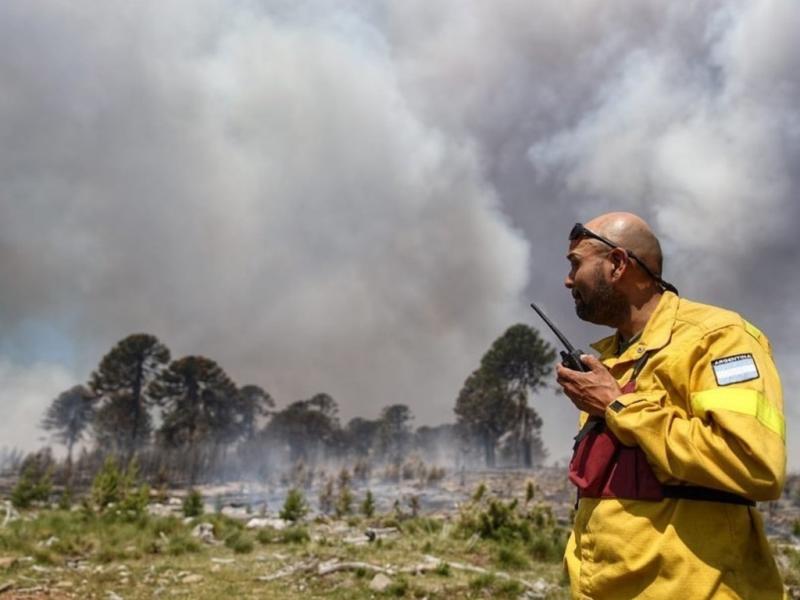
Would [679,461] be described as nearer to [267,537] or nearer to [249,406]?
[267,537]

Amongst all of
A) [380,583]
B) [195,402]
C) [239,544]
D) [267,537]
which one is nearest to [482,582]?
[380,583]

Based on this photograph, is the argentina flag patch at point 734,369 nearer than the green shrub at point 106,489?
Yes

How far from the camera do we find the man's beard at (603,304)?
1.87 metres

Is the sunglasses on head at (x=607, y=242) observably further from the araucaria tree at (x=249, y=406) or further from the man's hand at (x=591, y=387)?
the araucaria tree at (x=249, y=406)

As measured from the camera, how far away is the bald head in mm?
1850

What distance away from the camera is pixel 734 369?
1.42 m

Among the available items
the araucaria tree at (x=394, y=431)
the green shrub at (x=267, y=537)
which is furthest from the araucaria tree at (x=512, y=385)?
the green shrub at (x=267, y=537)

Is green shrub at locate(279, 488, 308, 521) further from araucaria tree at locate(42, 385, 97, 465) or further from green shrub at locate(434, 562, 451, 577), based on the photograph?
araucaria tree at locate(42, 385, 97, 465)

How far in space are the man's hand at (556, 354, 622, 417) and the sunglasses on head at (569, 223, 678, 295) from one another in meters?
0.41

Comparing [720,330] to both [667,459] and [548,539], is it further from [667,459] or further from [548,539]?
[548,539]

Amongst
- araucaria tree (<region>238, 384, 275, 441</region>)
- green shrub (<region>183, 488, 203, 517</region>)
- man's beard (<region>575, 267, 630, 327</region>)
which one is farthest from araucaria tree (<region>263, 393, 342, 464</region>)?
man's beard (<region>575, 267, 630, 327</region>)

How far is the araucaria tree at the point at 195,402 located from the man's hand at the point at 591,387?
55257 millimetres

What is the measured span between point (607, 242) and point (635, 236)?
0.10 metres

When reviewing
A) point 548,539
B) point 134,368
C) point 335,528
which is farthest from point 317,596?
point 134,368
